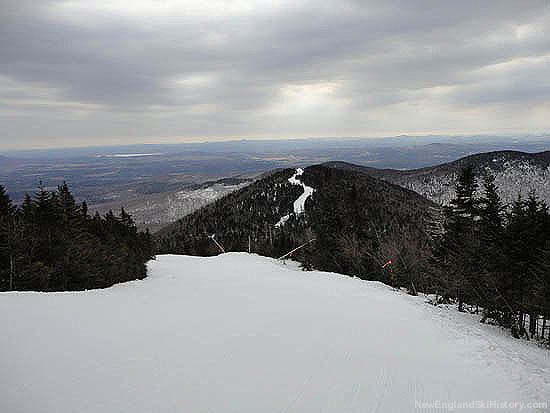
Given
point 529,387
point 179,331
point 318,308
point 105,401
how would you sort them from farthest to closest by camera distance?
point 318,308, point 179,331, point 529,387, point 105,401

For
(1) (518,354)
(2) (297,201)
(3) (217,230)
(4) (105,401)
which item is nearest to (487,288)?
(1) (518,354)

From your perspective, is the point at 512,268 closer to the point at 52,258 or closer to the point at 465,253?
the point at 465,253

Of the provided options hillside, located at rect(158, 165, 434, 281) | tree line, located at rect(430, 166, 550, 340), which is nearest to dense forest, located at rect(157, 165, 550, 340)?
tree line, located at rect(430, 166, 550, 340)

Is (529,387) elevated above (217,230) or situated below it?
above

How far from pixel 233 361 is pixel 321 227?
107 feet

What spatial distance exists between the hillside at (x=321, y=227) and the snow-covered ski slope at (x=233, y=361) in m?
22.9

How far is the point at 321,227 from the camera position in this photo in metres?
39.5

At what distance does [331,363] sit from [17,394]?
261 inches

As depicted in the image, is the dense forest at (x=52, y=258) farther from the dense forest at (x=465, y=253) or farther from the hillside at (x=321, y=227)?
the dense forest at (x=465, y=253)

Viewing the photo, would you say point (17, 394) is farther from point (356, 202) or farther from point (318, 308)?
point (356, 202)

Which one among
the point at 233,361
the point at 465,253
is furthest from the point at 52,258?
the point at 465,253

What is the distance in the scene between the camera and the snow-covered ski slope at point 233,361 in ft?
18.7

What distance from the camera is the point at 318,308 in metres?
13.7

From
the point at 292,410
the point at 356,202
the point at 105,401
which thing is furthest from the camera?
the point at 356,202
